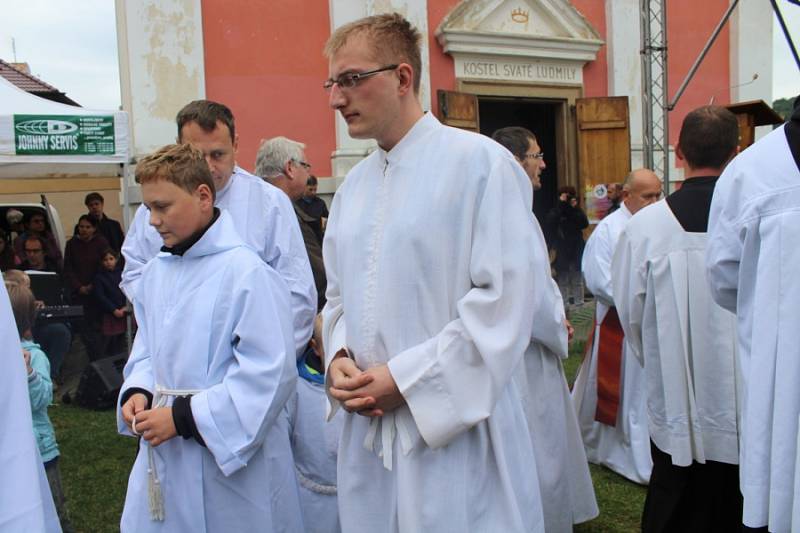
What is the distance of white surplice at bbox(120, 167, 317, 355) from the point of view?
325 cm

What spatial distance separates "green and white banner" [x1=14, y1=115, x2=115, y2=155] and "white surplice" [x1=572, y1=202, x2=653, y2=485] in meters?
4.67

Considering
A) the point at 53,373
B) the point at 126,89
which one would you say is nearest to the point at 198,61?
the point at 126,89

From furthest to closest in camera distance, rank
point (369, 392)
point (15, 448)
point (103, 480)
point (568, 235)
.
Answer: point (568, 235) → point (103, 480) → point (369, 392) → point (15, 448)

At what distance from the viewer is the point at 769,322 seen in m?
2.08

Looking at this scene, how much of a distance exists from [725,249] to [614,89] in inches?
414

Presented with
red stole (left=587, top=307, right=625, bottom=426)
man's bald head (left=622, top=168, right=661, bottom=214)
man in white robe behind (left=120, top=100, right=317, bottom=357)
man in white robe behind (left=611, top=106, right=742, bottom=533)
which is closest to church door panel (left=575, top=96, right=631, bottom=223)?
man's bald head (left=622, top=168, right=661, bottom=214)

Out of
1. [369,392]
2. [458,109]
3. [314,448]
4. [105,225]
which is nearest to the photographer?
[369,392]

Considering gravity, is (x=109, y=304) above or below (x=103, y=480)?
above

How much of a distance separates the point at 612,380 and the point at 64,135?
5.24 meters

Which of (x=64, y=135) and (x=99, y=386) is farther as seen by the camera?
(x=64, y=135)

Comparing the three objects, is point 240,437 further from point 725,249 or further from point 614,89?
point 614,89

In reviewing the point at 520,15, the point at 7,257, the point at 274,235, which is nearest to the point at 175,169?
the point at 274,235

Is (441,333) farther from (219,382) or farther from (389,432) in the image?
(219,382)

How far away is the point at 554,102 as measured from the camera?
479 inches
